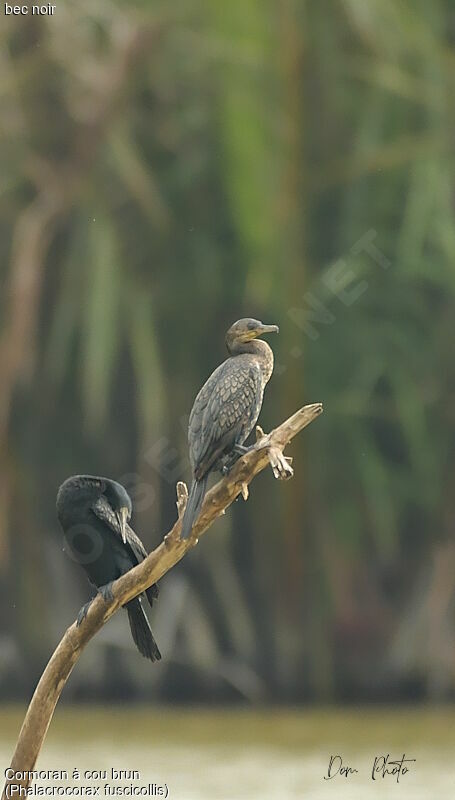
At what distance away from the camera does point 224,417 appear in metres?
3.53

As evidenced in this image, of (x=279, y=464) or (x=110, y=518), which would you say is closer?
(x=279, y=464)

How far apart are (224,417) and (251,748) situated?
2.96 meters

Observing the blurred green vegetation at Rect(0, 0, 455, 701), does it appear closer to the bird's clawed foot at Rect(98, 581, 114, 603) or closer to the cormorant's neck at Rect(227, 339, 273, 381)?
the cormorant's neck at Rect(227, 339, 273, 381)

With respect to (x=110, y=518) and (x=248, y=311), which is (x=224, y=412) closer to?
(x=110, y=518)

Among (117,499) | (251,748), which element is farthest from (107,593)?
(251,748)

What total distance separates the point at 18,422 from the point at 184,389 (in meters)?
0.81

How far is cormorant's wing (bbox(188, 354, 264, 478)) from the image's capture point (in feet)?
11.6

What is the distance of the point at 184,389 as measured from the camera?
7.39 meters

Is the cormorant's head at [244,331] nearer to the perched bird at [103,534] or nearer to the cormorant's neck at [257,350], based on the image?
the cormorant's neck at [257,350]

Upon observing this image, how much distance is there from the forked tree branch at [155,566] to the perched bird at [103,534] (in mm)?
170
